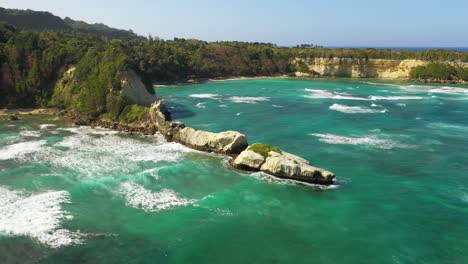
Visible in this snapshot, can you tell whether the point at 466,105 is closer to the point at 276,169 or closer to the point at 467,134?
the point at 467,134

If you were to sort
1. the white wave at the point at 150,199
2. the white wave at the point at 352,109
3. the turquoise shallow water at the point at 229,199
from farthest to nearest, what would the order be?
the white wave at the point at 352,109 < the white wave at the point at 150,199 < the turquoise shallow water at the point at 229,199

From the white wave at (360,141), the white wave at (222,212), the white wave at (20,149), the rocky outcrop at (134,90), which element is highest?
the rocky outcrop at (134,90)


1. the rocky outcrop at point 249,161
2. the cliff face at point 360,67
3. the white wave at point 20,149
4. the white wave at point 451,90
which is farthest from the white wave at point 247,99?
the cliff face at point 360,67

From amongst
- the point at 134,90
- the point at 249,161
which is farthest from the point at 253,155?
the point at 134,90

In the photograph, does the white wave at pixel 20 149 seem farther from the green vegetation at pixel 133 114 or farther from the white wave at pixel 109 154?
the green vegetation at pixel 133 114

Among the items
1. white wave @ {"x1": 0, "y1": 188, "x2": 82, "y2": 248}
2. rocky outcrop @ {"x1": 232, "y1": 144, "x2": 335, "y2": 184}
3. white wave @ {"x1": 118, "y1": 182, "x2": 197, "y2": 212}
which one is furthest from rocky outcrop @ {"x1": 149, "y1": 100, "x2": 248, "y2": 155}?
white wave @ {"x1": 0, "y1": 188, "x2": 82, "y2": 248}

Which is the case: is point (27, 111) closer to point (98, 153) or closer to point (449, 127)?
point (98, 153)

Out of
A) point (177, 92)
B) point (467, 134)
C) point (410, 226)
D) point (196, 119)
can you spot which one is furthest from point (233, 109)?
point (410, 226)

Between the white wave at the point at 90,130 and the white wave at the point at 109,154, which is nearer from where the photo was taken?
the white wave at the point at 109,154
